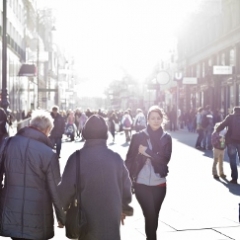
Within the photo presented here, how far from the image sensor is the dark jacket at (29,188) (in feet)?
17.4

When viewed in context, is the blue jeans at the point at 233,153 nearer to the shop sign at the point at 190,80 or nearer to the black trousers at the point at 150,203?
the black trousers at the point at 150,203

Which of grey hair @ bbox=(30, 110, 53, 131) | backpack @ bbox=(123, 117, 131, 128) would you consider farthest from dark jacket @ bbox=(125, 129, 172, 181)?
backpack @ bbox=(123, 117, 131, 128)

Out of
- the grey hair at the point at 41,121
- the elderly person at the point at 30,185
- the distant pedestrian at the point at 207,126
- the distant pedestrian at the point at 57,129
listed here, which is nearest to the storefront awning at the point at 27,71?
the distant pedestrian at the point at 207,126

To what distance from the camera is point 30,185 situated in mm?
5395

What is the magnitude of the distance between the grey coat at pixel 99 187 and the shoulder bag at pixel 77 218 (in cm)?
4

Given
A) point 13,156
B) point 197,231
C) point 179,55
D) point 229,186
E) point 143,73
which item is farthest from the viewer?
point 143,73

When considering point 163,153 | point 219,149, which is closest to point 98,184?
point 163,153

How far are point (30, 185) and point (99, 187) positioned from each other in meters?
0.76

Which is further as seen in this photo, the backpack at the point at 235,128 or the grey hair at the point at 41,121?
the backpack at the point at 235,128

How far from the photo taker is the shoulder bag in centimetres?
489

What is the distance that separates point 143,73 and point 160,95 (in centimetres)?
2155

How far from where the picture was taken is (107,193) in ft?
16.3

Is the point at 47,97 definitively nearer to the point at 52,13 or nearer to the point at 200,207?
the point at 52,13

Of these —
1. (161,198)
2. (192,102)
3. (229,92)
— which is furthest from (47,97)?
(161,198)
